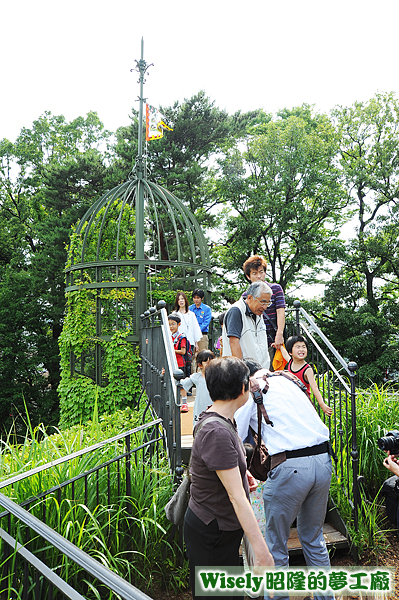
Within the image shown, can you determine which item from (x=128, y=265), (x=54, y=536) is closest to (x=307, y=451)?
(x=54, y=536)

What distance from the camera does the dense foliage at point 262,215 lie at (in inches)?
604

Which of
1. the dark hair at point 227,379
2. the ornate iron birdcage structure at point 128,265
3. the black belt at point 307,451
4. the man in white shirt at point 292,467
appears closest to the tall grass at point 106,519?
the man in white shirt at point 292,467

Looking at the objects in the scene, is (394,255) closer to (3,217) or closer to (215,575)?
(215,575)

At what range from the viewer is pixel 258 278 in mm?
3689

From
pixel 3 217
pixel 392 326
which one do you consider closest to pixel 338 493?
pixel 392 326

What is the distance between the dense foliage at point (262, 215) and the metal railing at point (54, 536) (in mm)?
12945

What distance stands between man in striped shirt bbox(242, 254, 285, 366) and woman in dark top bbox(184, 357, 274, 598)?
2.03 meters

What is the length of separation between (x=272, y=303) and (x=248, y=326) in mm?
805

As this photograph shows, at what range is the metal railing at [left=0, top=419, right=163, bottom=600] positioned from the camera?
1.23 meters

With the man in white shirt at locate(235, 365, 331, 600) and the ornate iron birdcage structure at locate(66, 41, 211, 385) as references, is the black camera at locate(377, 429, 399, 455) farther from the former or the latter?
the ornate iron birdcage structure at locate(66, 41, 211, 385)

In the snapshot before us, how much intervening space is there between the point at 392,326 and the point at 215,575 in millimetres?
14921

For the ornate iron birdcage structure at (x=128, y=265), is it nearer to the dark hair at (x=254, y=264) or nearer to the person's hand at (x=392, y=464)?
the dark hair at (x=254, y=264)

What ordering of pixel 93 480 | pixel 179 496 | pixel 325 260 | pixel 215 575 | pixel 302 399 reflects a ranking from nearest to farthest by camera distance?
pixel 215 575 < pixel 179 496 < pixel 302 399 < pixel 93 480 < pixel 325 260

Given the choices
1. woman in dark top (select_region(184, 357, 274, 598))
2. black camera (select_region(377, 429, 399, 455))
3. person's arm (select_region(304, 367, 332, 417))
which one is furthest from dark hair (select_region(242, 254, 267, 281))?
woman in dark top (select_region(184, 357, 274, 598))
